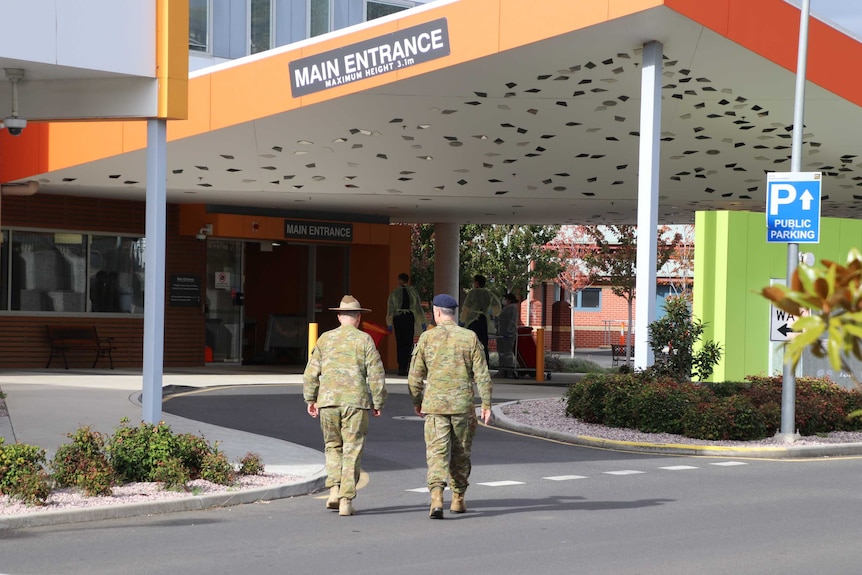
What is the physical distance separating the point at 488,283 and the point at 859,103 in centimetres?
1868

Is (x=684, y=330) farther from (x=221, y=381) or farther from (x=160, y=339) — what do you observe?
(x=221, y=381)

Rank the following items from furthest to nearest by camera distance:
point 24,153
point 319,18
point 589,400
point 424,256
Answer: point 424,256 < point 319,18 < point 24,153 < point 589,400

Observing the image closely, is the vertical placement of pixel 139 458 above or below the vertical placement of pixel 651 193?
below

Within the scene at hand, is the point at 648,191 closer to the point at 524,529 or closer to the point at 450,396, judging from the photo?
the point at 450,396

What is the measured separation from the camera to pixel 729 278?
18.3 m

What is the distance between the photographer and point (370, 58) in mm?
17500

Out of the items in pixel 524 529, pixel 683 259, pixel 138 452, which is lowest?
pixel 524 529

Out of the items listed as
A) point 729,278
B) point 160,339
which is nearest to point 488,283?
point 729,278

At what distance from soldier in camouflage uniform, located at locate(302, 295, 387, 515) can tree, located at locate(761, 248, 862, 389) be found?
6671mm

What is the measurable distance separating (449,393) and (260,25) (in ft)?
66.0

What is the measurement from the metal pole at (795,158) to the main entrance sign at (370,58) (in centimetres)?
470

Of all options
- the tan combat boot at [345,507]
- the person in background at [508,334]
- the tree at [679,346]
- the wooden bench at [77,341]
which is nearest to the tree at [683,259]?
the person in background at [508,334]

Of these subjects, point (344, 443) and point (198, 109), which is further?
point (198, 109)

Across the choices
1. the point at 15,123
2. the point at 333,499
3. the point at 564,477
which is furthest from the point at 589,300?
the point at 333,499
